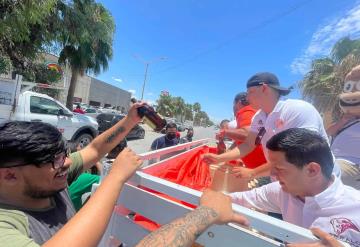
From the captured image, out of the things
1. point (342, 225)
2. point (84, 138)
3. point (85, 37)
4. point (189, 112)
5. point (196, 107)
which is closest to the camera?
point (342, 225)

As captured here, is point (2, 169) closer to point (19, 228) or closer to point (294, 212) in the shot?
point (19, 228)

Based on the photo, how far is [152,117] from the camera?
2.22 m

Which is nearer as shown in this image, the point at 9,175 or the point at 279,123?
the point at 9,175

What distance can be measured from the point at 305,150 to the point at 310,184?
0.56 feet

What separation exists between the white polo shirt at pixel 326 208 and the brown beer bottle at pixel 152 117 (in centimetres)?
88

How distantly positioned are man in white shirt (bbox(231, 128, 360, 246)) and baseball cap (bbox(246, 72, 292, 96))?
1206mm

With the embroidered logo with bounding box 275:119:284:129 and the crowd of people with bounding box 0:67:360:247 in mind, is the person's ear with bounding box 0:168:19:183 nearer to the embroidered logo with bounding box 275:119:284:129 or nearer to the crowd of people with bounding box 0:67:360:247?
the crowd of people with bounding box 0:67:360:247

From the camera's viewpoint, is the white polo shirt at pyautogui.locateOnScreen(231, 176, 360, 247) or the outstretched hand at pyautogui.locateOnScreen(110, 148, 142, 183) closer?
the white polo shirt at pyautogui.locateOnScreen(231, 176, 360, 247)

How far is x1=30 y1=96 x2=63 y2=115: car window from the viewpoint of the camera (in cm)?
834

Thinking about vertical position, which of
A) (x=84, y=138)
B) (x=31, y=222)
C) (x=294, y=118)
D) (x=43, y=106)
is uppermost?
(x=294, y=118)

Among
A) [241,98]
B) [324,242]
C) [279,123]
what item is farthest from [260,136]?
[324,242]

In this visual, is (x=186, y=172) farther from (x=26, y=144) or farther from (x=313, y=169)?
(x=26, y=144)

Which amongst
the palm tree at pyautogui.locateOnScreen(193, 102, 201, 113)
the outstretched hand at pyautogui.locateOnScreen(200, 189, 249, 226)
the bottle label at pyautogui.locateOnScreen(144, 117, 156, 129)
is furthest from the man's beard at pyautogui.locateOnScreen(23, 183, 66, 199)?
the palm tree at pyautogui.locateOnScreen(193, 102, 201, 113)

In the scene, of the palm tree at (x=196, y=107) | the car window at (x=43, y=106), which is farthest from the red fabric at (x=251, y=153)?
the palm tree at (x=196, y=107)
